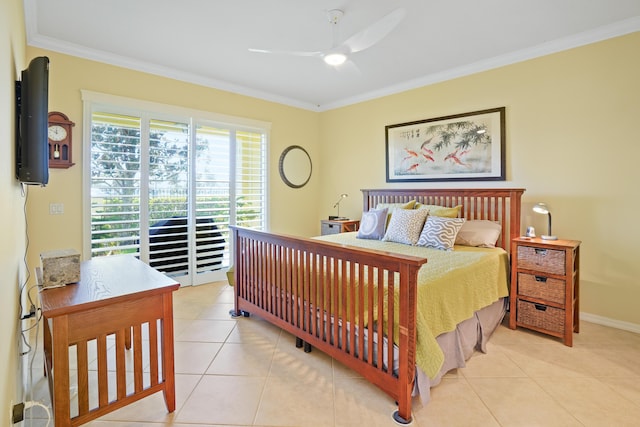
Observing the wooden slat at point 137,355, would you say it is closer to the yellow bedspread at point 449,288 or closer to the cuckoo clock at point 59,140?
the yellow bedspread at point 449,288

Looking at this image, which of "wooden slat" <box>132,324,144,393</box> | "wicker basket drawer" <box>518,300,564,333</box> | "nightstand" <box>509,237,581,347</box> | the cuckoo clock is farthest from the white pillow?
the cuckoo clock

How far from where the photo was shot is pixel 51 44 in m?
3.11

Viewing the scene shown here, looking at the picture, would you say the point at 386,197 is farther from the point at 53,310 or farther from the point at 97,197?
the point at 53,310

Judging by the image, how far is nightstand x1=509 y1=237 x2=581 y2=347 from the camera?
2675 millimetres

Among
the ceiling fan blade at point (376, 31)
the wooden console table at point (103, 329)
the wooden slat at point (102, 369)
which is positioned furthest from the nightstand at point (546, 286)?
the wooden slat at point (102, 369)

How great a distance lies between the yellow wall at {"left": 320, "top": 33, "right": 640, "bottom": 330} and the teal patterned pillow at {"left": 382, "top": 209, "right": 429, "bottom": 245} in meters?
0.91

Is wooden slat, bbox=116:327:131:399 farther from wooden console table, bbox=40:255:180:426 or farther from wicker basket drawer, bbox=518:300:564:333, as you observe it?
wicker basket drawer, bbox=518:300:564:333

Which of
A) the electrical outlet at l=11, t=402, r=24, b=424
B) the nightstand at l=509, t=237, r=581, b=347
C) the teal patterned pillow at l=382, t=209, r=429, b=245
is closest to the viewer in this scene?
the electrical outlet at l=11, t=402, r=24, b=424

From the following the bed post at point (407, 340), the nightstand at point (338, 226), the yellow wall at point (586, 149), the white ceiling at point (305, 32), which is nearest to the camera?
the bed post at point (407, 340)

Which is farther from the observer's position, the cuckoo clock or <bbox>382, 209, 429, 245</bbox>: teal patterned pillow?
<bbox>382, 209, 429, 245</bbox>: teal patterned pillow

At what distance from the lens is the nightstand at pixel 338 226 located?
184 inches

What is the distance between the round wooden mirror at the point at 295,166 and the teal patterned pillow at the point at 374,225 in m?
1.77

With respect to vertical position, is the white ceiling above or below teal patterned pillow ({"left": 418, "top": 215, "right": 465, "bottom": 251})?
above

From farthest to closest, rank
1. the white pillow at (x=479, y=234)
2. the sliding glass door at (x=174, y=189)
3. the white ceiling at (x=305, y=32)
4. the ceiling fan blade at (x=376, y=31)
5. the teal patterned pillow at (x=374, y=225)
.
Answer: the teal patterned pillow at (x=374, y=225) → the sliding glass door at (x=174, y=189) → the white pillow at (x=479, y=234) → the white ceiling at (x=305, y=32) → the ceiling fan blade at (x=376, y=31)
